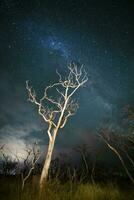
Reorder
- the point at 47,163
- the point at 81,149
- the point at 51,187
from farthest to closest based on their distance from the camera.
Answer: the point at 81,149, the point at 47,163, the point at 51,187

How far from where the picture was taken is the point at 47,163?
1662 centimetres

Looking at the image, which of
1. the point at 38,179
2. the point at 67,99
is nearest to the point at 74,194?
the point at 38,179

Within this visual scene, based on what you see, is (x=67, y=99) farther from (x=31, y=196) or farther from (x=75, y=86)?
(x=31, y=196)

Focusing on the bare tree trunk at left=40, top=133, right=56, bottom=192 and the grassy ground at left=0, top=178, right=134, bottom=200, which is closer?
the grassy ground at left=0, top=178, right=134, bottom=200

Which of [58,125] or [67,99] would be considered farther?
[67,99]

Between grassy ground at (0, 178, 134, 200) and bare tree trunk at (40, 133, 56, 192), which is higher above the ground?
bare tree trunk at (40, 133, 56, 192)

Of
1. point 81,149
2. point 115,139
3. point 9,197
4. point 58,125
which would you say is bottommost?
point 9,197

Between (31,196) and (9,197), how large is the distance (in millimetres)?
1334

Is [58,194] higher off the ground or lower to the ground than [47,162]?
lower

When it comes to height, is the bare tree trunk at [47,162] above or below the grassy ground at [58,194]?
above

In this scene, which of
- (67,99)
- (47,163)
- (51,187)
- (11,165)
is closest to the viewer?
(51,187)

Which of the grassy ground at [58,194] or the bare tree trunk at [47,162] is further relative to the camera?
the bare tree trunk at [47,162]

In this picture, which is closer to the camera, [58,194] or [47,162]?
[58,194]

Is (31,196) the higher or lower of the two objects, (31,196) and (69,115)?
the lower
